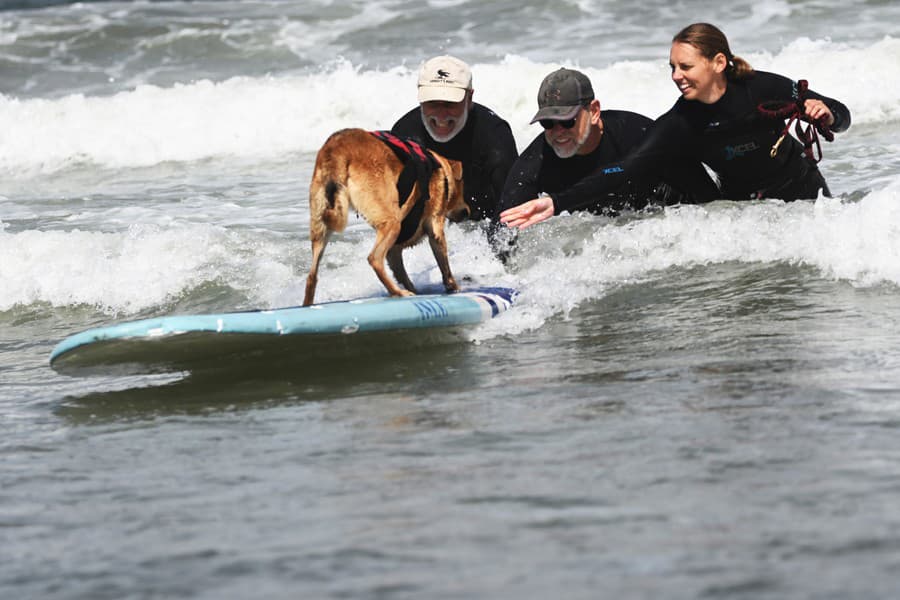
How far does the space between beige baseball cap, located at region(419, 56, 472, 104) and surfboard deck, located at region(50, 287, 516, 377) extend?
4.46 feet

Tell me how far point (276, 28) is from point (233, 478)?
1773 cm

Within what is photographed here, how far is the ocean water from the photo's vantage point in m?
3.04

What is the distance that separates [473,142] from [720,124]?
1504 millimetres

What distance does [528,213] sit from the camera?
5.82 m

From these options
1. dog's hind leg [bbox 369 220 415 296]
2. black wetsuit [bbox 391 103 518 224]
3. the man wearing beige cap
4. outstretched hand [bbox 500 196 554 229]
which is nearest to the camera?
outstretched hand [bbox 500 196 554 229]

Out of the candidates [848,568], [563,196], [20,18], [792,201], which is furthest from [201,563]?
[20,18]

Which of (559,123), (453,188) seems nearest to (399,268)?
(453,188)

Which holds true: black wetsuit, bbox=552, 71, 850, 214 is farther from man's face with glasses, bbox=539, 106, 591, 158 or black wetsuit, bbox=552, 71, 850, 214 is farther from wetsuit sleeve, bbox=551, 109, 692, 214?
man's face with glasses, bbox=539, 106, 591, 158

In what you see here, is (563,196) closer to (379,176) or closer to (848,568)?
(379,176)

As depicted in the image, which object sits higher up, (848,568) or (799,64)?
(799,64)

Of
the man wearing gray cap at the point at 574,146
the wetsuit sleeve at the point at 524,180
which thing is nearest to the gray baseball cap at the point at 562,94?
the man wearing gray cap at the point at 574,146

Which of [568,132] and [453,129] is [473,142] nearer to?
[453,129]

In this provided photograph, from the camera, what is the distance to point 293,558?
3.14 meters

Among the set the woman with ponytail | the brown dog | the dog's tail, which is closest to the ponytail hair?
the woman with ponytail
